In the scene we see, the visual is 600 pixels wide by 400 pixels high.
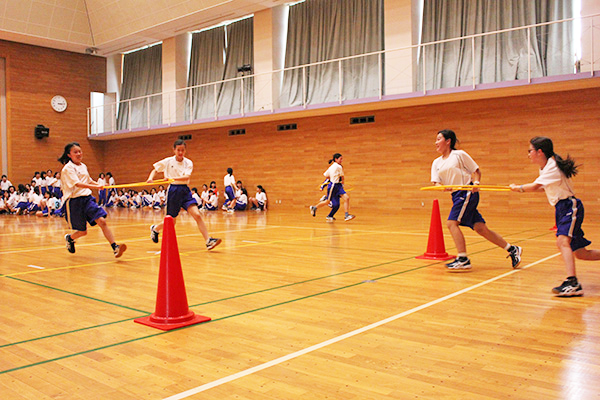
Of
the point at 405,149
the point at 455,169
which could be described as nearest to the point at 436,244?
the point at 455,169

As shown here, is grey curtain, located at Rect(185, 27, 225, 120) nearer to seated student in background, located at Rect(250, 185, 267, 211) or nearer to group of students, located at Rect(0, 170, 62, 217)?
seated student in background, located at Rect(250, 185, 267, 211)

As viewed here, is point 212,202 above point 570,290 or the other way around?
above

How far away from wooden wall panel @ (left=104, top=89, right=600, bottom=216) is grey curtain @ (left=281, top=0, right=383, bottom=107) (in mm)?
1296

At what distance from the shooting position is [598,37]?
13.7 metres

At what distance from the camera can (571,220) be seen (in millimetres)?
4992

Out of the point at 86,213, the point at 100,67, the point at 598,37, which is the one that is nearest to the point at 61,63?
the point at 100,67

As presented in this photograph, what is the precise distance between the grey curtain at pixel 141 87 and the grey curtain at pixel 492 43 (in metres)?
13.4

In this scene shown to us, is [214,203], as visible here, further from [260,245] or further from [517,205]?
[260,245]

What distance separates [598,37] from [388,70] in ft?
20.5

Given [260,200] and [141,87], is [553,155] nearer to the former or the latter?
[260,200]

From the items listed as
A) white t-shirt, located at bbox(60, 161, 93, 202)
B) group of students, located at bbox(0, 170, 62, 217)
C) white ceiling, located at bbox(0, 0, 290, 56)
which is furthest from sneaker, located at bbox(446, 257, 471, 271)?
group of students, located at bbox(0, 170, 62, 217)

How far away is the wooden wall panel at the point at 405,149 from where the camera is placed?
15180mm

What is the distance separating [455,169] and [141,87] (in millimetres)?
23680

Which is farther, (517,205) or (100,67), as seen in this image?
(100,67)
